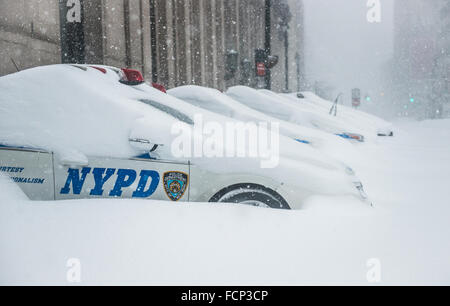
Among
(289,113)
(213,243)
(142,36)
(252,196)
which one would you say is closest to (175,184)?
(252,196)

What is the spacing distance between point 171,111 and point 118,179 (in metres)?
1.18

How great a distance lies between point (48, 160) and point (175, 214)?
1.08 m

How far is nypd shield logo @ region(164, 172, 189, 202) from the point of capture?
2771 millimetres

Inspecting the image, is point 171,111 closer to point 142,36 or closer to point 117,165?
point 117,165

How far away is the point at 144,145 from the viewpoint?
2779mm

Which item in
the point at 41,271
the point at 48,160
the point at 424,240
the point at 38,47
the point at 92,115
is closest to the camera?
the point at 41,271

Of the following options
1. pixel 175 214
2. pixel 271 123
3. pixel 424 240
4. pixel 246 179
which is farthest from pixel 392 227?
pixel 271 123

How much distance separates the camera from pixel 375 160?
21.3 feet

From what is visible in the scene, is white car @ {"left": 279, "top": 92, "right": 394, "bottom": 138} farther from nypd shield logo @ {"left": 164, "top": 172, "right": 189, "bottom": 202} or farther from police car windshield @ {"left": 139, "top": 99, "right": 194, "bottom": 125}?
nypd shield logo @ {"left": 164, "top": 172, "right": 189, "bottom": 202}

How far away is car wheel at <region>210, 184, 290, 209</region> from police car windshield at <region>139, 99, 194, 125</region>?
1112 mm

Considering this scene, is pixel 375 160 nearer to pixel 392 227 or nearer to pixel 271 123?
pixel 271 123

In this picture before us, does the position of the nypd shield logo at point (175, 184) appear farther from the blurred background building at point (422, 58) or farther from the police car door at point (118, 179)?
the blurred background building at point (422, 58)

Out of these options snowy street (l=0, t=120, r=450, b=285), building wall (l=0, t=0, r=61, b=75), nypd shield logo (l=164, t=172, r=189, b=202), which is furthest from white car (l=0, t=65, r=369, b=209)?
building wall (l=0, t=0, r=61, b=75)

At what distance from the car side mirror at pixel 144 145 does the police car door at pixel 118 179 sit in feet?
0.27
